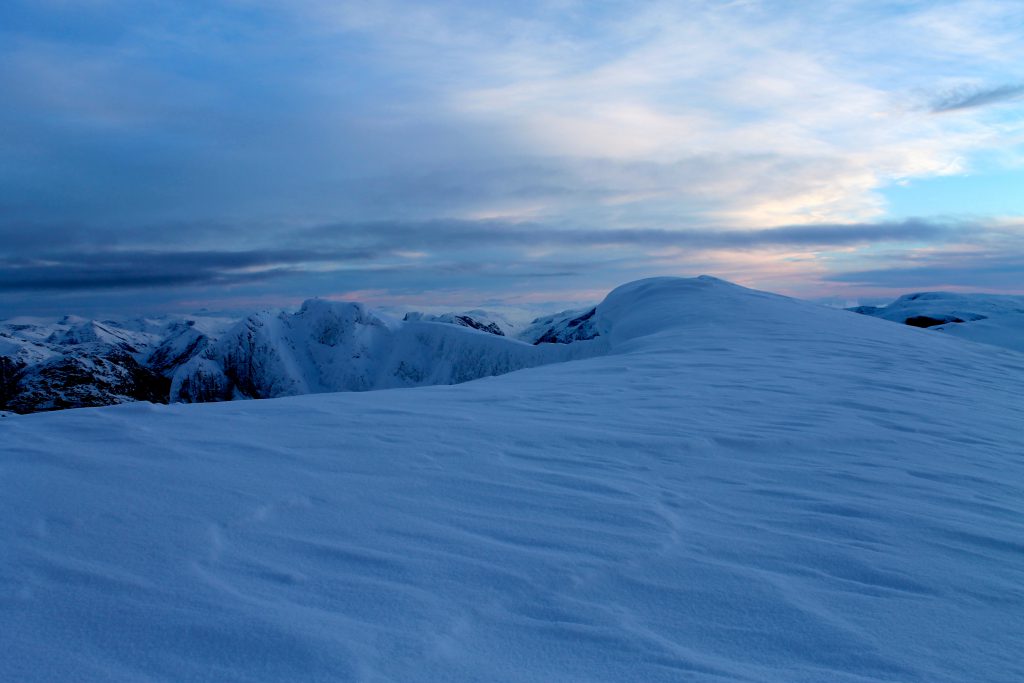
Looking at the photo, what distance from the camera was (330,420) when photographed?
429 cm

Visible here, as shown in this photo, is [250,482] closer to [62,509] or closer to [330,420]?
[62,509]

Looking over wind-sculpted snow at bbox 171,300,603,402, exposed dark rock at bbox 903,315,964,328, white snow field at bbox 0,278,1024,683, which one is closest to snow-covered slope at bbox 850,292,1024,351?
exposed dark rock at bbox 903,315,964,328

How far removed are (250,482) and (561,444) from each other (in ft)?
5.48

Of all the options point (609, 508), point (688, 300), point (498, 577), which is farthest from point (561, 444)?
point (688, 300)

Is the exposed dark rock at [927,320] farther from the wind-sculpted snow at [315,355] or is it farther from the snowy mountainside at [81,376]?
the snowy mountainside at [81,376]

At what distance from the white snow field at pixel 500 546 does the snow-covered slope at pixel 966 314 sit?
18.9m

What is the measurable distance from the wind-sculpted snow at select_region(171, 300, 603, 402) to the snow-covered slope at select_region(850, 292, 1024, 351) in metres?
22.4

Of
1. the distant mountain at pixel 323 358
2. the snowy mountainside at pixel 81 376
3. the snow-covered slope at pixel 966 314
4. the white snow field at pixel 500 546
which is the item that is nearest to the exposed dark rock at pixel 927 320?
the snow-covered slope at pixel 966 314

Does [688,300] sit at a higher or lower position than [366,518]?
higher

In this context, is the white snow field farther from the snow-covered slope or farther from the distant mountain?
the distant mountain

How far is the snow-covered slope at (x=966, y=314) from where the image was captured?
20672mm

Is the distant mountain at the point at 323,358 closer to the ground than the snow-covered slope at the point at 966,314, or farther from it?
closer to the ground

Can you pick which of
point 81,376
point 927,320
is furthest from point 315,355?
point 927,320

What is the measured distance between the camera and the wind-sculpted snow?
1623 inches
